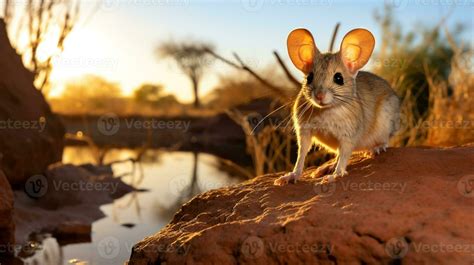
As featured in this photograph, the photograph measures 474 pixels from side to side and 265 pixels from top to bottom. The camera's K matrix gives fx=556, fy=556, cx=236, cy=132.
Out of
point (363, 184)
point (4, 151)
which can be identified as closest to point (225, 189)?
point (363, 184)

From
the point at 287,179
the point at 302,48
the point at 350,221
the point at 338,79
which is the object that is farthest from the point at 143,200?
the point at 350,221

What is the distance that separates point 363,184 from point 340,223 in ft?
1.67

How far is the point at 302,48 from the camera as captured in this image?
3625 mm

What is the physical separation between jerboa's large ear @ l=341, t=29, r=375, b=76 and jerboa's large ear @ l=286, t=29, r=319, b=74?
193mm

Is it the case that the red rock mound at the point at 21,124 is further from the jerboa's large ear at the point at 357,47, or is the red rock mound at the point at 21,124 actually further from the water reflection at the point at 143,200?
the jerboa's large ear at the point at 357,47

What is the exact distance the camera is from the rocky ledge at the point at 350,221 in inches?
110

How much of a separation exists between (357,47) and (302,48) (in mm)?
351

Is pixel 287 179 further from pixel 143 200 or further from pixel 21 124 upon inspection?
pixel 143 200

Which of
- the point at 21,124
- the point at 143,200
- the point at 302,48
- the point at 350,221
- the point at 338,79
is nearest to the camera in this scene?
the point at 350,221

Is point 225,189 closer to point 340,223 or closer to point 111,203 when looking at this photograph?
point 340,223

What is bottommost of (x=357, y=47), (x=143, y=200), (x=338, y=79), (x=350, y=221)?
(x=143, y=200)

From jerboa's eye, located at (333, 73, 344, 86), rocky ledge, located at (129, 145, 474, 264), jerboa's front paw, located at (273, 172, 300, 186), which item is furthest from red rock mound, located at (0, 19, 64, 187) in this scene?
jerboa's eye, located at (333, 73, 344, 86)

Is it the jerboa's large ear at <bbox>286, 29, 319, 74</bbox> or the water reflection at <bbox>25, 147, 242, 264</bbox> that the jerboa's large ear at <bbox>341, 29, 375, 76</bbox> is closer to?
the jerboa's large ear at <bbox>286, 29, 319, 74</bbox>

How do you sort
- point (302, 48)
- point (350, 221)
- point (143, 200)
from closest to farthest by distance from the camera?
point (350, 221), point (302, 48), point (143, 200)
